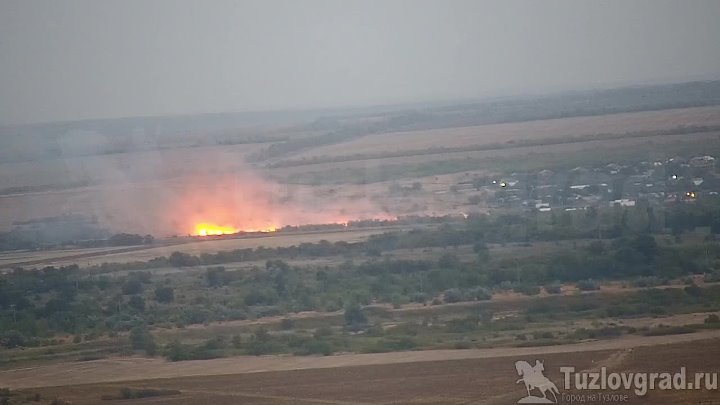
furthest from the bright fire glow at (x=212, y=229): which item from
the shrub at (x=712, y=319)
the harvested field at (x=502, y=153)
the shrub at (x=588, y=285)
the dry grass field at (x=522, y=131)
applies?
the shrub at (x=712, y=319)

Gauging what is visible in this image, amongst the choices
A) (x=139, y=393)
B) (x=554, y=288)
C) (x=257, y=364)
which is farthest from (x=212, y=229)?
(x=139, y=393)

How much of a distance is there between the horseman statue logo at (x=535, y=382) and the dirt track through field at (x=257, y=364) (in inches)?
43.3

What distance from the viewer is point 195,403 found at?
66.7 feet

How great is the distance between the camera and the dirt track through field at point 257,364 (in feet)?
74.6

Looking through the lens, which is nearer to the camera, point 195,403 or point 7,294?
point 195,403

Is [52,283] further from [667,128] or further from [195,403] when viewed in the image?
[667,128]

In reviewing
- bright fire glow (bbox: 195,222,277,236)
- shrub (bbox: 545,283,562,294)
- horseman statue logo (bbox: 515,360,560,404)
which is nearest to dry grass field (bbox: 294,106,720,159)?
bright fire glow (bbox: 195,222,277,236)

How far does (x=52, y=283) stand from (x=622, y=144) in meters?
23.1

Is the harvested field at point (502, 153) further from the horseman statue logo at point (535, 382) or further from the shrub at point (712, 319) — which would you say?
the horseman statue logo at point (535, 382)

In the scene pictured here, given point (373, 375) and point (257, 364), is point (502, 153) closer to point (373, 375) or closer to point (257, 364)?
point (257, 364)

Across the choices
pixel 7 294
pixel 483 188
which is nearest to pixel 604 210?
pixel 483 188

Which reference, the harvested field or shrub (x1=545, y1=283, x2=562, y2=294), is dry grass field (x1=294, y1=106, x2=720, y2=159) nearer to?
the harvested field

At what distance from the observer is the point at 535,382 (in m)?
20.1

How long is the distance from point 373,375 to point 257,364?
9.69 ft
